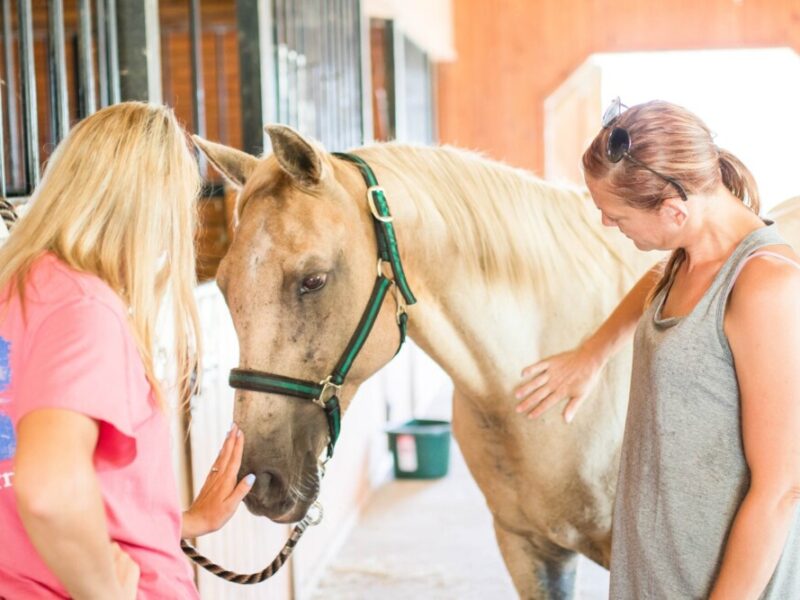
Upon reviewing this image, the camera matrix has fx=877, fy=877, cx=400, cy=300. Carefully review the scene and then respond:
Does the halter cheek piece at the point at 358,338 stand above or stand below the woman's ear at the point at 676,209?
below

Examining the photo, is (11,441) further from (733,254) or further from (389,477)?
(389,477)

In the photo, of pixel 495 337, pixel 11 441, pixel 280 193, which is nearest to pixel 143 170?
pixel 11 441

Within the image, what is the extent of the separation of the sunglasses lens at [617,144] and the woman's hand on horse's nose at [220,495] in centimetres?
62

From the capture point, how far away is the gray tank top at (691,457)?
37.4 inches

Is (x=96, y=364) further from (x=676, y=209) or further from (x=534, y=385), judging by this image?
(x=534, y=385)

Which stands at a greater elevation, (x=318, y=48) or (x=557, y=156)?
(x=318, y=48)

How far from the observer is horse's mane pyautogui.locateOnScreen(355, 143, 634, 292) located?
1448 mm

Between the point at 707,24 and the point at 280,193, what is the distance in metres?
5.62

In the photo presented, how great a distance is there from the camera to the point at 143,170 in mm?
895

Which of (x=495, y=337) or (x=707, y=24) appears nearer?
(x=495, y=337)

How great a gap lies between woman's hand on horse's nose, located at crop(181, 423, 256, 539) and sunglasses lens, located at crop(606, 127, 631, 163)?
0.62m

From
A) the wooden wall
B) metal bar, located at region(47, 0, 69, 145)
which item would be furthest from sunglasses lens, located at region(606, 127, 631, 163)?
the wooden wall

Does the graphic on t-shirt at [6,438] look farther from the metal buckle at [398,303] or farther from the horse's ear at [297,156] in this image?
the metal buckle at [398,303]

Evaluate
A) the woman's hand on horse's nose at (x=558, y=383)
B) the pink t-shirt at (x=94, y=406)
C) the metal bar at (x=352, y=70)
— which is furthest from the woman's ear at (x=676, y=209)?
the metal bar at (x=352, y=70)
